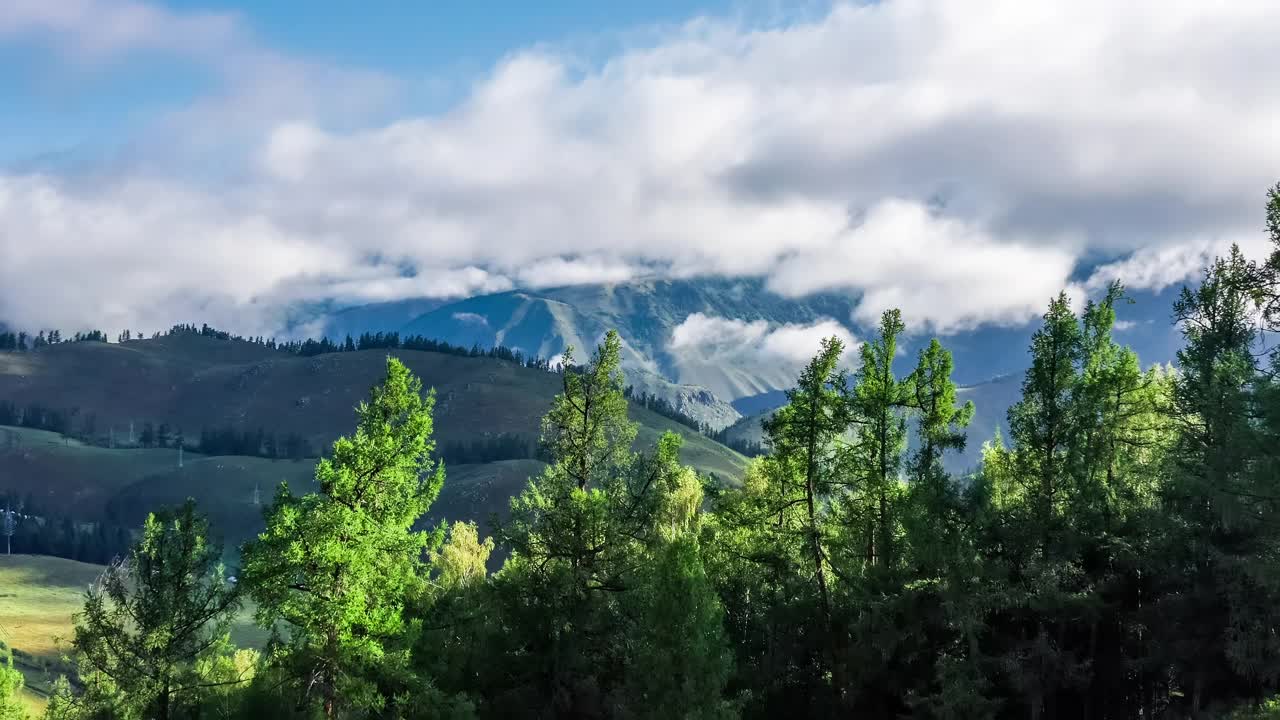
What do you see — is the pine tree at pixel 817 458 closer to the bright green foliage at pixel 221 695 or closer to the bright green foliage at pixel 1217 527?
the bright green foliage at pixel 1217 527

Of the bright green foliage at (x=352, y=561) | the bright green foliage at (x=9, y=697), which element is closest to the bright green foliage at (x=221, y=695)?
the bright green foliage at (x=352, y=561)

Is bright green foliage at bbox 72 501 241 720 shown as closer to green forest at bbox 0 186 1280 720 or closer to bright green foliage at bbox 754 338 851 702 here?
green forest at bbox 0 186 1280 720

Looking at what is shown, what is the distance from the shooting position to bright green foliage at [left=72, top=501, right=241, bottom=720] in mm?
42625

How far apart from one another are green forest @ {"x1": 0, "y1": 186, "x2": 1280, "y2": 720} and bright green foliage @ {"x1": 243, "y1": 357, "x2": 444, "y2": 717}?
13 cm

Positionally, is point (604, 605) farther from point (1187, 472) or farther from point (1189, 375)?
point (1189, 375)

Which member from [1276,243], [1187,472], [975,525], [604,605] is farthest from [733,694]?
[1276,243]

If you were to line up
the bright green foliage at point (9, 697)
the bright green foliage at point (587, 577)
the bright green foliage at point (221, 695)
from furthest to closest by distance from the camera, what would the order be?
the bright green foliage at point (9, 697)
the bright green foliage at point (221, 695)
the bright green foliage at point (587, 577)

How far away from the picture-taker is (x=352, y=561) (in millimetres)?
38656

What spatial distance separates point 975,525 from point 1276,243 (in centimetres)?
2096

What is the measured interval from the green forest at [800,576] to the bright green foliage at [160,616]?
5.0 inches

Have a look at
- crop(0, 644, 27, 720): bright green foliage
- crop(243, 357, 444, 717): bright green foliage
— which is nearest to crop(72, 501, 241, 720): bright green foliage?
crop(243, 357, 444, 717): bright green foliage

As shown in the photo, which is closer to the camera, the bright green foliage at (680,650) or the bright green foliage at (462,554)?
the bright green foliage at (680,650)

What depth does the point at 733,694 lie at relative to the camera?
5275cm

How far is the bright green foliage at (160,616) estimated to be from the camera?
42.6m
